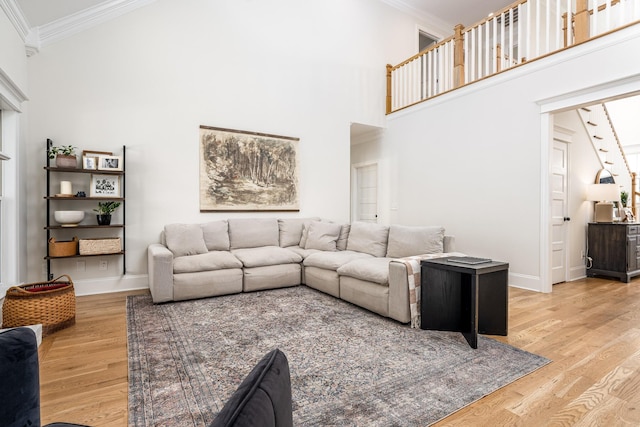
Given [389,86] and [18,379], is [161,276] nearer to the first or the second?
[18,379]

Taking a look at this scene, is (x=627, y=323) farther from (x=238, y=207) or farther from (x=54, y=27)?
(x=54, y=27)

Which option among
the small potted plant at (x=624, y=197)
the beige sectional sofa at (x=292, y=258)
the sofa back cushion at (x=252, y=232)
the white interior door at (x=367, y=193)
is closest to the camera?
the beige sectional sofa at (x=292, y=258)

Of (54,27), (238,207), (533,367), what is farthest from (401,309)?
(54,27)

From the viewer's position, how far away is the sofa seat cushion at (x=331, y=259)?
3773mm

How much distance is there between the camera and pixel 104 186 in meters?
4.00

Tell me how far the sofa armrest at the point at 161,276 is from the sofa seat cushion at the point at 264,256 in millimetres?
823

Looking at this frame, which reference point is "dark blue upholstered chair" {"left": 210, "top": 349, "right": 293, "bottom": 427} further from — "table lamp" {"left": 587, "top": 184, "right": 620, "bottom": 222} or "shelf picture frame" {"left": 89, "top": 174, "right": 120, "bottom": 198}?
"table lamp" {"left": 587, "top": 184, "right": 620, "bottom": 222}

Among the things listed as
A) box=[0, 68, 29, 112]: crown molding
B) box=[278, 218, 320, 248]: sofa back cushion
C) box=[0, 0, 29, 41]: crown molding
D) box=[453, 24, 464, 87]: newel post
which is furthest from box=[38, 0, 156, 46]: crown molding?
box=[453, 24, 464, 87]: newel post

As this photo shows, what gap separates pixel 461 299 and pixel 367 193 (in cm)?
452

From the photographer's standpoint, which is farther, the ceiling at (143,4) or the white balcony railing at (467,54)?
the white balcony railing at (467,54)

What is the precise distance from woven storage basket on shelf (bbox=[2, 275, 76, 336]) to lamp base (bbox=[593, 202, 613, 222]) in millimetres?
6778

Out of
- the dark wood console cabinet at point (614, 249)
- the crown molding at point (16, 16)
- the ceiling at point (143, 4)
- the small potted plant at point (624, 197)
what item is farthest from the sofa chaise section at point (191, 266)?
the small potted plant at point (624, 197)

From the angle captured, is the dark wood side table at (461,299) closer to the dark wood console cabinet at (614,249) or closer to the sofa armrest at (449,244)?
the sofa armrest at (449,244)

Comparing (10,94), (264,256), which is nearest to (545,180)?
(264,256)
